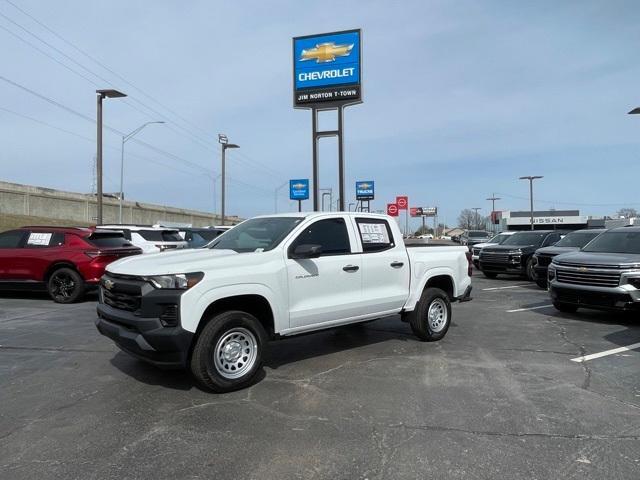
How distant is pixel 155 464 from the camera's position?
3779 mm

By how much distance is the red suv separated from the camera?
37.9ft

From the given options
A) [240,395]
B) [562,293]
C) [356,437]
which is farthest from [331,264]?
[562,293]

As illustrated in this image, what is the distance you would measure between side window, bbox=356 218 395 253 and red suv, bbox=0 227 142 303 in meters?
6.95

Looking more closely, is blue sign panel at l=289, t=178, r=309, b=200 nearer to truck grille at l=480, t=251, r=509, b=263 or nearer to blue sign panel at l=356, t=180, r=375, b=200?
blue sign panel at l=356, t=180, r=375, b=200

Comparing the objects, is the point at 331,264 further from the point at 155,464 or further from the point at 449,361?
the point at 155,464

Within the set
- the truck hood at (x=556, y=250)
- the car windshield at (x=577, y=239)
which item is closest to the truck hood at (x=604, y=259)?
the truck hood at (x=556, y=250)

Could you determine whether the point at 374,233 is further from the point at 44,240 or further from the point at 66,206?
the point at 66,206

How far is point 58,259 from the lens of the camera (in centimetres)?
1167

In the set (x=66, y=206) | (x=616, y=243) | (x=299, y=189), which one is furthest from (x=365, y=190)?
(x=616, y=243)

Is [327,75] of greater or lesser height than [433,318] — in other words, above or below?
above

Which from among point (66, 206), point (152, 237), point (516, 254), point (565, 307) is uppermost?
point (66, 206)

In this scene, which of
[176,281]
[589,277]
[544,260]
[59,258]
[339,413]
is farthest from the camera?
[544,260]

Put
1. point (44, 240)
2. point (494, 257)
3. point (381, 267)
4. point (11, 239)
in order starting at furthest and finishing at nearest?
point (494, 257) < point (11, 239) < point (44, 240) < point (381, 267)

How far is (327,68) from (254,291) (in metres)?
15.9
